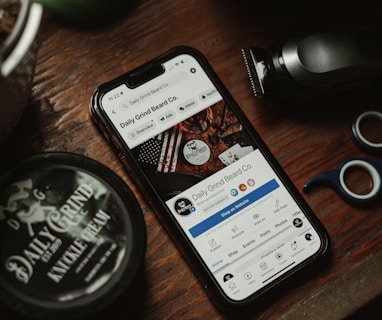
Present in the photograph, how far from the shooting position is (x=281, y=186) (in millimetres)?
522

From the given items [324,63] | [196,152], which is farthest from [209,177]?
[324,63]

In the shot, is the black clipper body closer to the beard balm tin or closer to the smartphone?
the smartphone

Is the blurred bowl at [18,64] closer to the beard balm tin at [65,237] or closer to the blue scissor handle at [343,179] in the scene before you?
the beard balm tin at [65,237]

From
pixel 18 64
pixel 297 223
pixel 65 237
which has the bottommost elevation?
pixel 297 223

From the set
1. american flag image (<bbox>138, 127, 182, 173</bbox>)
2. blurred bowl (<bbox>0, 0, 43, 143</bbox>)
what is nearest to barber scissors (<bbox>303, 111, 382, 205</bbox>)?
american flag image (<bbox>138, 127, 182, 173</bbox>)

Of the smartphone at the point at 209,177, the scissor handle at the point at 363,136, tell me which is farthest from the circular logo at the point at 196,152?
the scissor handle at the point at 363,136

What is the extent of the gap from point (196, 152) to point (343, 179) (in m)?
0.13

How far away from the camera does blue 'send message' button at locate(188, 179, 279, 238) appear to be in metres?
0.50

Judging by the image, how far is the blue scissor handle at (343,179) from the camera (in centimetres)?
53

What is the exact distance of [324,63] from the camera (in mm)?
500

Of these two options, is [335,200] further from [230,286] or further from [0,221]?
[0,221]

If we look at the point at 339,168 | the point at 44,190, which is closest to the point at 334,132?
the point at 339,168

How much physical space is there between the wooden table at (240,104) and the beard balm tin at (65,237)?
53 millimetres

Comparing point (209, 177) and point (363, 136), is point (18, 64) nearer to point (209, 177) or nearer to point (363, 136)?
point (209, 177)
